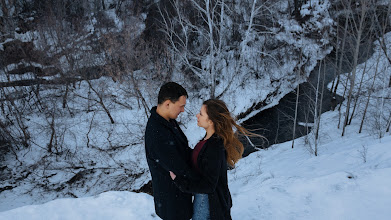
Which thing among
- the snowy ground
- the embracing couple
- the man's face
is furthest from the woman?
the snowy ground

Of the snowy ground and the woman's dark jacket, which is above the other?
the woman's dark jacket

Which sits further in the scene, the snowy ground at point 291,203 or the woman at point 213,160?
the snowy ground at point 291,203

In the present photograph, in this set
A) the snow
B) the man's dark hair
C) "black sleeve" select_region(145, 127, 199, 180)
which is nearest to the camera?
"black sleeve" select_region(145, 127, 199, 180)

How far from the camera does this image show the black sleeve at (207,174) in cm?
201

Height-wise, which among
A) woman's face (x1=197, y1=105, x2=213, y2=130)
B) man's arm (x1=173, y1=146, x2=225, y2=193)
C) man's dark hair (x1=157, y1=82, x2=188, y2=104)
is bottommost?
man's arm (x1=173, y1=146, x2=225, y2=193)

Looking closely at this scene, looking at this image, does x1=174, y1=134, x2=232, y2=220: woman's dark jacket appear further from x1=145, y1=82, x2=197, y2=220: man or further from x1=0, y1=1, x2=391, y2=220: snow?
x1=0, y1=1, x2=391, y2=220: snow

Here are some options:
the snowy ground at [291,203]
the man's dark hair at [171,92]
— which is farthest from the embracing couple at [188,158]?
the snowy ground at [291,203]

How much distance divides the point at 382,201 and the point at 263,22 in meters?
18.1

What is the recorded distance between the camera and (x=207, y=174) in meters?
2.04

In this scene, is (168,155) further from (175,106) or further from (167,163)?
(175,106)

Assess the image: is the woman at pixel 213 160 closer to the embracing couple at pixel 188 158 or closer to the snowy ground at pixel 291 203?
the embracing couple at pixel 188 158

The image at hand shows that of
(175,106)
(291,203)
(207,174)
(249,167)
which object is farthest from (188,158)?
(249,167)

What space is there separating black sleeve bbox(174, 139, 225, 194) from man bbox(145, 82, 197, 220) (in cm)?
6

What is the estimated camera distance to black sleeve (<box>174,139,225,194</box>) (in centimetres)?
201
